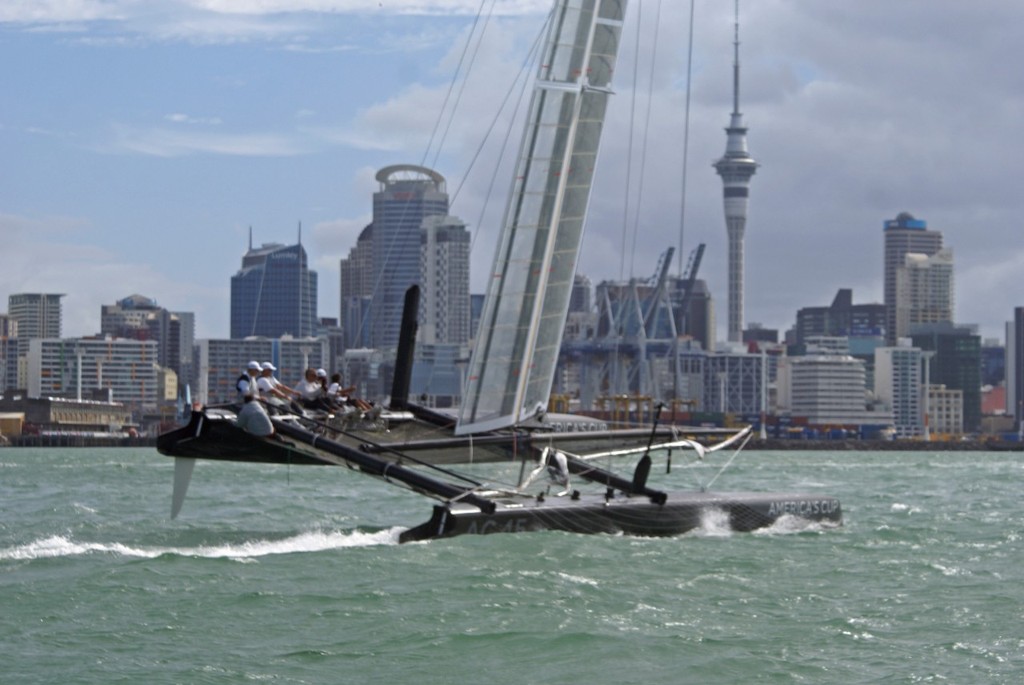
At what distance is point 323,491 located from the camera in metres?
35.1

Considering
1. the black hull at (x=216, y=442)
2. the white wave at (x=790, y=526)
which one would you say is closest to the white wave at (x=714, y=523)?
the white wave at (x=790, y=526)

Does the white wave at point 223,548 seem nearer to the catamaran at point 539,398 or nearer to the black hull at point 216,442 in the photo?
the catamaran at point 539,398

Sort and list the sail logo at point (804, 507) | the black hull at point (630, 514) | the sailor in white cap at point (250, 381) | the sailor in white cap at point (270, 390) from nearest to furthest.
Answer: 1. the black hull at point (630, 514)
2. the sailor in white cap at point (250, 381)
3. the sailor in white cap at point (270, 390)
4. the sail logo at point (804, 507)

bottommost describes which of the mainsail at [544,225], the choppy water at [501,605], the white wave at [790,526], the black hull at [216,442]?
the choppy water at [501,605]

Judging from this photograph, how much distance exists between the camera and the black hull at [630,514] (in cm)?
1870

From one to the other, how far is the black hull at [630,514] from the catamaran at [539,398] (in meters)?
0.02

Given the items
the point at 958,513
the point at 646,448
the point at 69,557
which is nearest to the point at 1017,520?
the point at 958,513

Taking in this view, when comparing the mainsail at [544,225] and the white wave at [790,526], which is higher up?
the mainsail at [544,225]

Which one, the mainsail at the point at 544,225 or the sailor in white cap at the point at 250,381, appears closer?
the sailor in white cap at the point at 250,381

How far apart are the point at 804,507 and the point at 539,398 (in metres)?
3.69

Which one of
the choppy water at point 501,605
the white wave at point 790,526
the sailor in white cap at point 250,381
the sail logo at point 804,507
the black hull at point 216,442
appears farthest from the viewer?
the sail logo at point 804,507

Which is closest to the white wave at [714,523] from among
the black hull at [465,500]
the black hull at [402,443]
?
the black hull at [465,500]

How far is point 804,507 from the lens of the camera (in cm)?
2198

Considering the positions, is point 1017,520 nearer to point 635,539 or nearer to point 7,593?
point 635,539
